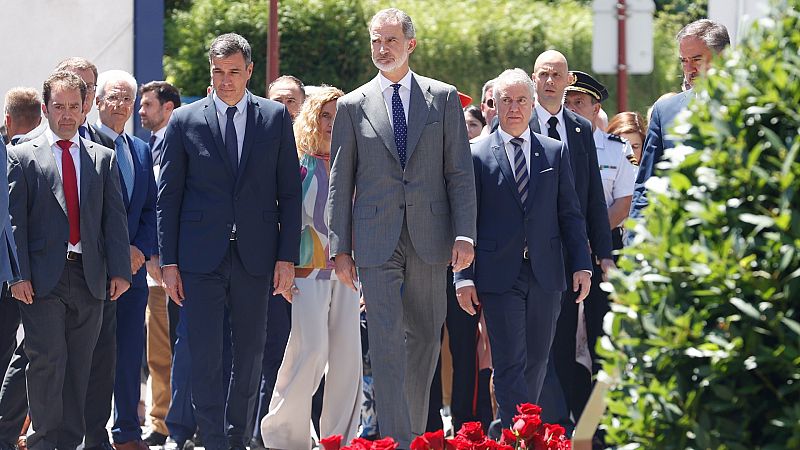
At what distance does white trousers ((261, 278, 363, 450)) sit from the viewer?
914 centimetres

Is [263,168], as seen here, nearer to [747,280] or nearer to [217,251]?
[217,251]

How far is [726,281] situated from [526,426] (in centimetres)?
271

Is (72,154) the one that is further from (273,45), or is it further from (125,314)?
(273,45)

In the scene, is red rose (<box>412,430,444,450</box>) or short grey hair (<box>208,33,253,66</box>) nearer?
red rose (<box>412,430,444,450</box>)

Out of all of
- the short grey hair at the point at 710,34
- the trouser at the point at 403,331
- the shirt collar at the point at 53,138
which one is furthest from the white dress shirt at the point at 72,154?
the short grey hair at the point at 710,34

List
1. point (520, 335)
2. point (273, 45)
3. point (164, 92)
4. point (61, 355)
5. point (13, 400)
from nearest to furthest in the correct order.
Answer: point (61, 355), point (520, 335), point (13, 400), point (164, 92), point (273, 45)

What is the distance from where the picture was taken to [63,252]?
861 centimetres

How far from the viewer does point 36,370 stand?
8562 millimetres

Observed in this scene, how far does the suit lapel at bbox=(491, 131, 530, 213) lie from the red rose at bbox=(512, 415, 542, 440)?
97.1 inches

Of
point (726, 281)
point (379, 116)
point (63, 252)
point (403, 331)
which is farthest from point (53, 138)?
point (726, 281)

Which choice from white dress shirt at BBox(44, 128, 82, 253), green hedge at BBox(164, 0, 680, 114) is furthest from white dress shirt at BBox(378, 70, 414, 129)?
green hedge at BBox(164, 0, 680, 114)

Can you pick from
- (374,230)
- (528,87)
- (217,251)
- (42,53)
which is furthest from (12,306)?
(42,53)

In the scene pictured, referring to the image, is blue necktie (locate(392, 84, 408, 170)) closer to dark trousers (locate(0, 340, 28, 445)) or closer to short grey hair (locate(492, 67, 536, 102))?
short grey hair (locate(492, 67, 536, 102))

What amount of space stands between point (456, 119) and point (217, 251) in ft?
5.03
